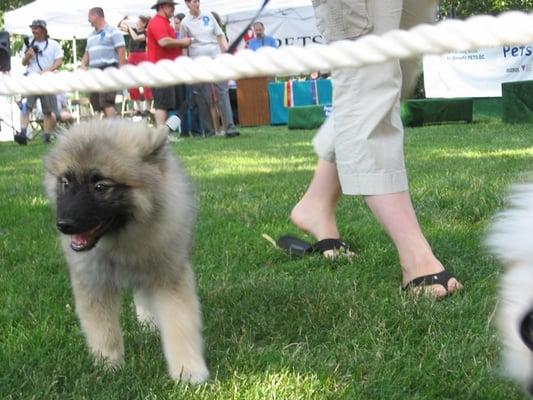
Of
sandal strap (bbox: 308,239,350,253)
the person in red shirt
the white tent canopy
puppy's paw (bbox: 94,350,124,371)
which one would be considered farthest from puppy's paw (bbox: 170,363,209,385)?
the white tent canopy

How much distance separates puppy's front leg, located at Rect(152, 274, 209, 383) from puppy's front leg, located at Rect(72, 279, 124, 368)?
0.12m

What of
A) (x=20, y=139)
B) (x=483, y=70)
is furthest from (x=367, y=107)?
(x=483, y=70)

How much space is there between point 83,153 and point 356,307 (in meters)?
0.99

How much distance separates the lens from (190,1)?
36.0ft

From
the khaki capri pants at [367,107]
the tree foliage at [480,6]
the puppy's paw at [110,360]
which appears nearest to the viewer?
the puppy's paw at [110,360]

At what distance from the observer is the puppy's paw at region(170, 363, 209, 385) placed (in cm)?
184

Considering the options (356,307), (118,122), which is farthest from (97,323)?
(356,307)

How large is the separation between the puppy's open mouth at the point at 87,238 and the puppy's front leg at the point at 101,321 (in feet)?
0.48

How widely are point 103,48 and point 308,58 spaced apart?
33.1 ft

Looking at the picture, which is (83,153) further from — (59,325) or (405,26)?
(405,26)

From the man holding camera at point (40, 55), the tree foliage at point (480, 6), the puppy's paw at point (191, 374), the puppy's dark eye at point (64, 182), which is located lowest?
the puppy's paw at point (191, 374)

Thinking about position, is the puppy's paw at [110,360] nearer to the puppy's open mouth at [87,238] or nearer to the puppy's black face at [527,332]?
the puppy's open mouth at [87,238]

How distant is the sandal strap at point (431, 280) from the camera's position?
2500 millimetres

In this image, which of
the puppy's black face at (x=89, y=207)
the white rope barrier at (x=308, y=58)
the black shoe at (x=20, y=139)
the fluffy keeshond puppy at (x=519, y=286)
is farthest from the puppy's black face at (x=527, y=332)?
the black shoe at (x=20, y=139)
